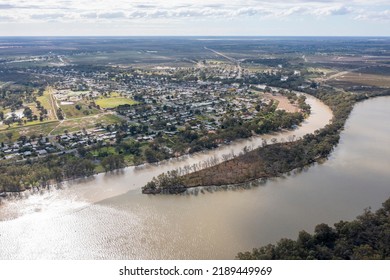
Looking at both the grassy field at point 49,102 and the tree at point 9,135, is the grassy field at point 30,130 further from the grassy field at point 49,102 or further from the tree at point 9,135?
the grassy field at point 49,102

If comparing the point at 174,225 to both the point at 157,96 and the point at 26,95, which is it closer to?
the point at 157,96

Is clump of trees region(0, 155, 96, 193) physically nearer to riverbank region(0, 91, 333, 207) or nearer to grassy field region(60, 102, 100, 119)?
riverbank region(0, 91, 333, 207)

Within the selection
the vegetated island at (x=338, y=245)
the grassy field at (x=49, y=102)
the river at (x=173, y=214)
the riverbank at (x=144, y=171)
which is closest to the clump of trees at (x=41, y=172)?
the riverbank at (x=144, y=171)

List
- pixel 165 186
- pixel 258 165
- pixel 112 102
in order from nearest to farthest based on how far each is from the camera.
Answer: pixel 165 186 → pixel 258 165 → pixel 112 102

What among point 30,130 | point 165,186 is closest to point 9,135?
point 30,130

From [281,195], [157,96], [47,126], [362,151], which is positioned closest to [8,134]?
[47,126]


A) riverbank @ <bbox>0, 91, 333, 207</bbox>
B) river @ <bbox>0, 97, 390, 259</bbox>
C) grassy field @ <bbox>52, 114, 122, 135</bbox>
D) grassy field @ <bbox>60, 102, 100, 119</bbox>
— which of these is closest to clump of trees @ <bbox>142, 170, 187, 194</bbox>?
river @ <bbox>0, 97, 390, 259</bbox>

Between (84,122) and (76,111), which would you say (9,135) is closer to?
(84,122)
